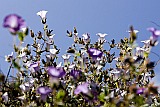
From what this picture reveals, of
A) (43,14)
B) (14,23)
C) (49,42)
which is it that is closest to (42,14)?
(43,14)

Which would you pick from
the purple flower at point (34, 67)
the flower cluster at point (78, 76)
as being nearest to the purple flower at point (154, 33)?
the flower cluster at point (78, 76)

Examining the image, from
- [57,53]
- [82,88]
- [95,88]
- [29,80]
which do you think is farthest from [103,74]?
[82,88]

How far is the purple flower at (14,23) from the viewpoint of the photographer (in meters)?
2.60

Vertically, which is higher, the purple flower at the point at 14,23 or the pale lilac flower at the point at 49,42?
the pale lilac flower at the point at 49,42

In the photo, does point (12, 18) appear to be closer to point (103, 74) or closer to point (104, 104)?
point (104, 104)

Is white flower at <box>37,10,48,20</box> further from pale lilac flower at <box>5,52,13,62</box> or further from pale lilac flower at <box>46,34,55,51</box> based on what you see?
pale lilac flower at <box>5,52,13,62</box>

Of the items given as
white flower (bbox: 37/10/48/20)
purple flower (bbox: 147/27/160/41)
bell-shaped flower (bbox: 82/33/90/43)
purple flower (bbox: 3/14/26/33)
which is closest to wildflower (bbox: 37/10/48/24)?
white flower (bbox: 37/10/48/20)

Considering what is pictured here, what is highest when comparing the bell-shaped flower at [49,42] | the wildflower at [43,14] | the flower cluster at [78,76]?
the wildflower at [43,14]

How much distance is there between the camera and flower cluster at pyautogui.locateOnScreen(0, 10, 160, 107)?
2.57m

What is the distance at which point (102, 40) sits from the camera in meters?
4.50

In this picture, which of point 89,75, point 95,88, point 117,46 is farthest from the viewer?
point 117,46

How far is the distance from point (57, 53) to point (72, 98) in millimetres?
650

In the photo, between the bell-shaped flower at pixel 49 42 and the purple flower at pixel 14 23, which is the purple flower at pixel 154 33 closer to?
the purple flower at pixel 14 23

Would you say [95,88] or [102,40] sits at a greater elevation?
[102,40]
